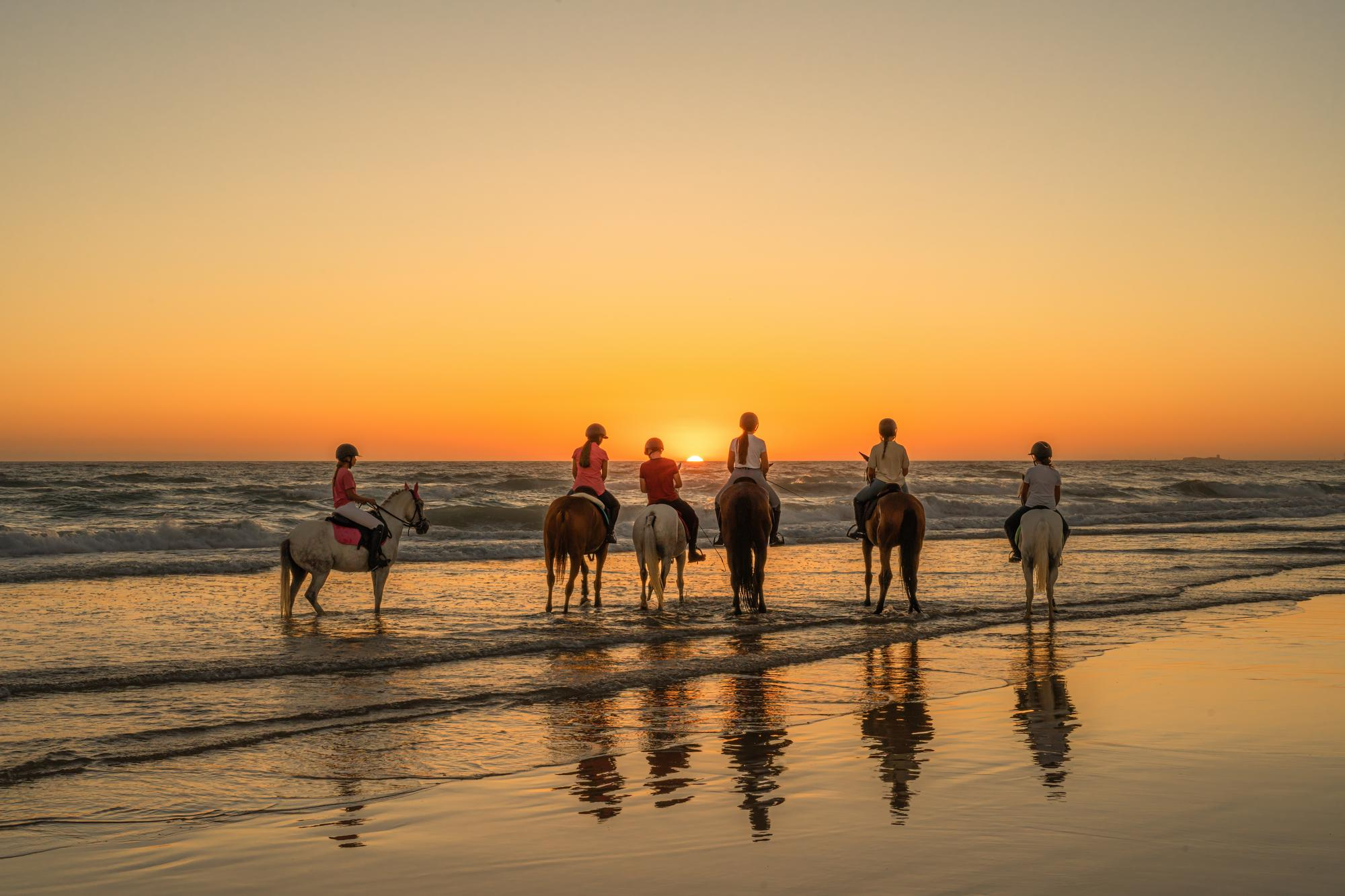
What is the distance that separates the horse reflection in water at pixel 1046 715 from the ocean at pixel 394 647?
0.65m

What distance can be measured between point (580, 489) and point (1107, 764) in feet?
29.6

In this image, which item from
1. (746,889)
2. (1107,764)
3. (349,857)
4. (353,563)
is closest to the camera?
(746,889)

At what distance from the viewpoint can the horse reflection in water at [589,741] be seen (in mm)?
5688

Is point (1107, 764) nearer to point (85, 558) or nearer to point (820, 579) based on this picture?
point (820, 579)

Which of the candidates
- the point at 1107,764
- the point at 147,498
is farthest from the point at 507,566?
the point at 147,498

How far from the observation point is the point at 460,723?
768 centimetres

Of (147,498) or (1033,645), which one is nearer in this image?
(1033,645)

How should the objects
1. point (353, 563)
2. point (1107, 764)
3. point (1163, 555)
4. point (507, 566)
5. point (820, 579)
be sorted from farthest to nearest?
point (1163, 555) → point (507, 566) → point (820, 579) → point (353, 563) → point (1107, 764)

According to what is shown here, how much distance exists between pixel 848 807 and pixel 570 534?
8539 mm

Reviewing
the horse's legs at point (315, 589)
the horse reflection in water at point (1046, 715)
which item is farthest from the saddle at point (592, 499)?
the horse reflection in water at point (1046, 715)

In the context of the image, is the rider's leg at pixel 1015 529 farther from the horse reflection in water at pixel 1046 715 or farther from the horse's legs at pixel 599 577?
the horse's legs at pixel 599 577

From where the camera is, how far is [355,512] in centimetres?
1348

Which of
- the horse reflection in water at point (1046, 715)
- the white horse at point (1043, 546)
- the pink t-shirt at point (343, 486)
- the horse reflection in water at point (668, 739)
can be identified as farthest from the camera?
the pink t-shirt at point (343, 486)

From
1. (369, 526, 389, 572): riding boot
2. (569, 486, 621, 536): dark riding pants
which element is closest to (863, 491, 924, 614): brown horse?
(569, 486, 621, 536): dark riding pants
